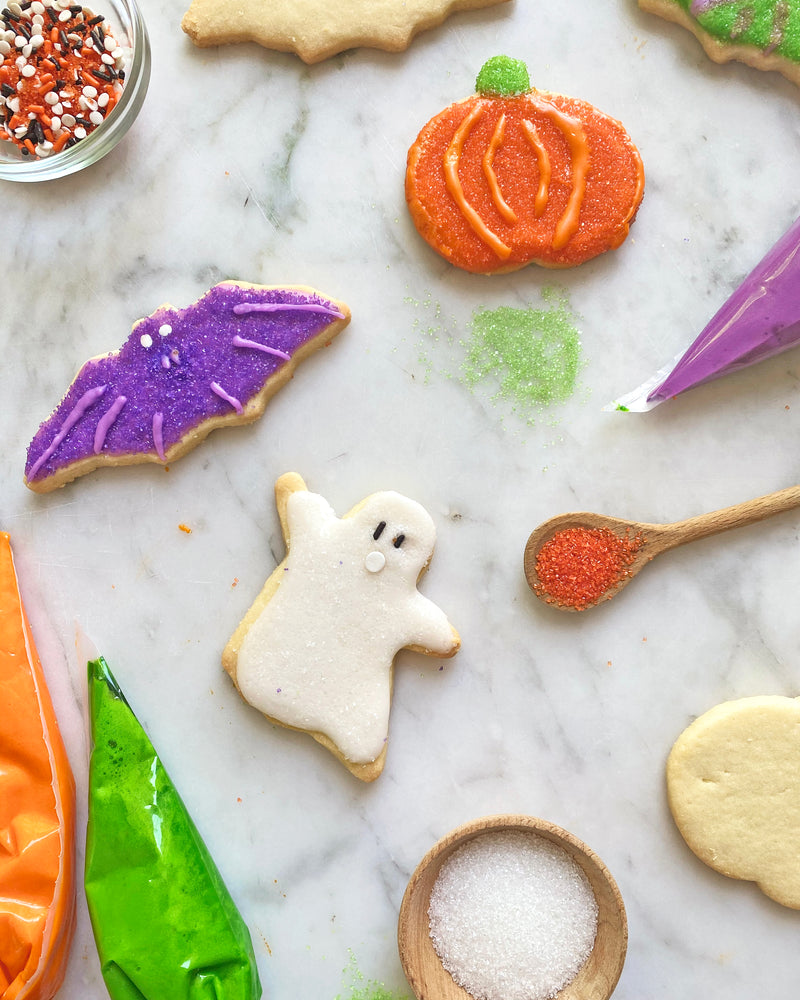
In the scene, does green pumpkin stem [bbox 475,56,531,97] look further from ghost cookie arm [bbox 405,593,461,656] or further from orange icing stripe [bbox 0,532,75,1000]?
orange icing stripe [bbox 0,532,75,1000]

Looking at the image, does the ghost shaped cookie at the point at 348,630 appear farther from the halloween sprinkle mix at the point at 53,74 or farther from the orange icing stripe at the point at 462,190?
the halloween sprinkle mix at the point at 53,74

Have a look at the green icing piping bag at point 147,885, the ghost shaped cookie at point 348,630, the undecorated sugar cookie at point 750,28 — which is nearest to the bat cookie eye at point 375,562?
the ghost shaped cookie at point 348,630

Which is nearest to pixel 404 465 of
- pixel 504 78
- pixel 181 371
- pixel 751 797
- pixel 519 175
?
pixel 181 371

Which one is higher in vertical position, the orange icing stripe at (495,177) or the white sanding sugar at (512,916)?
the orange icing stripe at (495,177)

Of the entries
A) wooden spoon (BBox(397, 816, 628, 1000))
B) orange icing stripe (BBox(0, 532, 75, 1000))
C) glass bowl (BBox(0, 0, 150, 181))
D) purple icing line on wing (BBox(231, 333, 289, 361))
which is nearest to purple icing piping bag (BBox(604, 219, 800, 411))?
purple icing line on wing (BBox(231, 333, 289, 361))

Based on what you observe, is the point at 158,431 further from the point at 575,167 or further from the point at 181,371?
the point at 575,167
